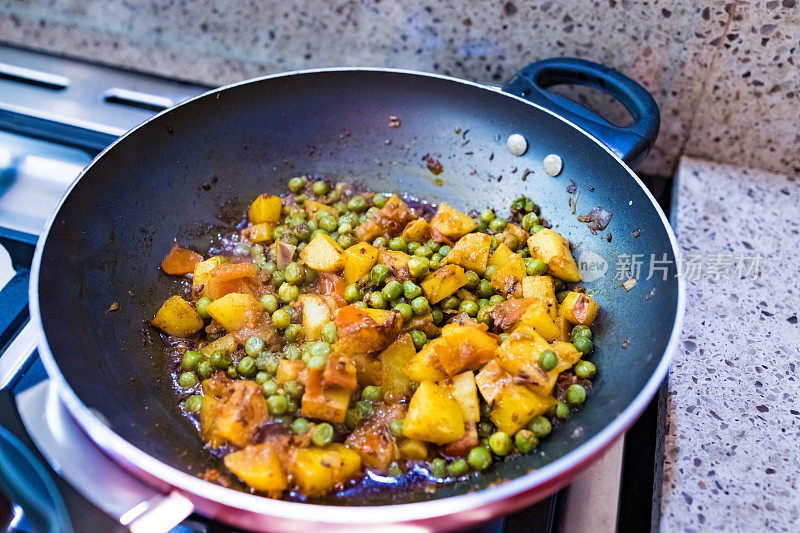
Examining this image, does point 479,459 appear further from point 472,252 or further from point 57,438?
point 57,438

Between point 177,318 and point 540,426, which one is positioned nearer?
point 540,426

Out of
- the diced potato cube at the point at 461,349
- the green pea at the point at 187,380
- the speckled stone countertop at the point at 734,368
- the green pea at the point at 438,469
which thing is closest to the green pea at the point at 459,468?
the green pea at the point at 438,469

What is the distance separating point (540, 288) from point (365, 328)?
62 cm

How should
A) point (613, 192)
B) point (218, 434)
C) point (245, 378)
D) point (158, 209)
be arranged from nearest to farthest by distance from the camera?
point (218, 434), point (245, 378), point (613, 192), point (158, 209)

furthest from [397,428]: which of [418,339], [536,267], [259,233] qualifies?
[259,233]

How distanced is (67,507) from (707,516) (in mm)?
1636

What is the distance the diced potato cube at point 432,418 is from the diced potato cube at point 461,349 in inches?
3.8

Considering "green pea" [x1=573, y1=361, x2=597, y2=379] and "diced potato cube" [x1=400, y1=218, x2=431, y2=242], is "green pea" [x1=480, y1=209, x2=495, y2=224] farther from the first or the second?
"green pea" [x1=573, y1=361, x2=597, y2=379]

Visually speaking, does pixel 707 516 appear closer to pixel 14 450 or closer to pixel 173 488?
pixel 173 488

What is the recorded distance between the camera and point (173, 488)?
1372 mm

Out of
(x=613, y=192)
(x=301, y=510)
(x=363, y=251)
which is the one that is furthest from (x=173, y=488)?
(x=613, y=192)

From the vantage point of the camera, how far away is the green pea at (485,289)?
85.9 inches

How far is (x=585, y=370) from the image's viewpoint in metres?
1.83

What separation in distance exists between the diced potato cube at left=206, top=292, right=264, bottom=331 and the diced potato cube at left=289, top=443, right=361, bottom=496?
568 mm
